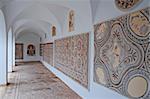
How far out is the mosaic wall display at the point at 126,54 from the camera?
2.59 meters

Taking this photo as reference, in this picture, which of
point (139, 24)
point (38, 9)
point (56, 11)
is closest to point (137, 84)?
point (139, 24)

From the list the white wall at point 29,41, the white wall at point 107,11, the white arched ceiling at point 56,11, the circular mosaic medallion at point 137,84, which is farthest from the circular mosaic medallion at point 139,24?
the white wall at point 29,41

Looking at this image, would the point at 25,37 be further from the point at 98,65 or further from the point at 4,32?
the point at 98,65

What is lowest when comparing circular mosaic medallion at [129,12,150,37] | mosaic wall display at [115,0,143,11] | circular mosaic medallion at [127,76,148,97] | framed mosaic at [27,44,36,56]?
circular mosaic medallion at [127,76,148,97]

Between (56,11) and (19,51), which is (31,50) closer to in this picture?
(19,51)

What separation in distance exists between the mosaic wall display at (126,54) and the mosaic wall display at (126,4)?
0.51 feet

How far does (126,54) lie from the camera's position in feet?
9.85

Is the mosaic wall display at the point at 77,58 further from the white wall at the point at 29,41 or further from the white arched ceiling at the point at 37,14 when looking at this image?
the white wall at the point at 29,41

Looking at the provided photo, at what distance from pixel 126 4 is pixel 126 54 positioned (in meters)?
0.92

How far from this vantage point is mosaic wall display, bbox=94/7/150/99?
2594 millimetres

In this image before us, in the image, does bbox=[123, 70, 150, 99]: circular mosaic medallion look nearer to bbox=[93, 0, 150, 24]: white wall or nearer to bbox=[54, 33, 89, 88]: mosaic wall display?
bbox=[93, 0, 150, 24]: white wall

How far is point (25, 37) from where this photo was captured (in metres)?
19.2

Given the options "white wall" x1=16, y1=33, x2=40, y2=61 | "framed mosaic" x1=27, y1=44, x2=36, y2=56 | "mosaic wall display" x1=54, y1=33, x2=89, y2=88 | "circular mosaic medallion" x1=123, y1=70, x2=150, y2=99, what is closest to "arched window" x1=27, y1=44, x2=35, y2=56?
"framed mosaic" x1=27, y1=44, x2=36, y2=56

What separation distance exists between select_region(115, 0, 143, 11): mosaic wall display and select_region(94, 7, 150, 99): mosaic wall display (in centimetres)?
16
